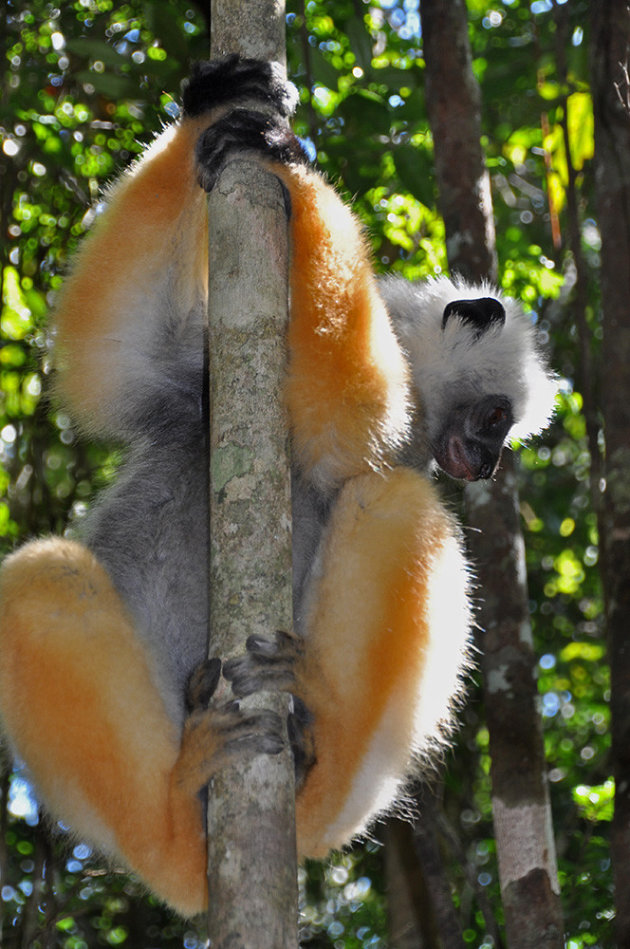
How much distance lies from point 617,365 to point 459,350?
2.31 feet

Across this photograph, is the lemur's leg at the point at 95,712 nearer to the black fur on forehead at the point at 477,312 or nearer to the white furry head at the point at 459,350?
the white furry head at the point at 459,350

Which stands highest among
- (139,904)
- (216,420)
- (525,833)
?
(216,420)

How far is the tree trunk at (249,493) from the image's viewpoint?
6.78 ft

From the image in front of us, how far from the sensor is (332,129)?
6.40 meters

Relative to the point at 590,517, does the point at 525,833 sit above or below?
above

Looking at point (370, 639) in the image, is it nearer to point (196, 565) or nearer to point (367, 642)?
point (367, 642)

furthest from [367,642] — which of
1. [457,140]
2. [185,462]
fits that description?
[457,140]

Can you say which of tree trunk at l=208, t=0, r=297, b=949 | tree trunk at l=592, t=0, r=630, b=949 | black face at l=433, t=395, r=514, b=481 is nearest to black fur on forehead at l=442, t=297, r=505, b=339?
black face at l=433, t=395, r=514, b=481

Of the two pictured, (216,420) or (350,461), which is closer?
(216,420)

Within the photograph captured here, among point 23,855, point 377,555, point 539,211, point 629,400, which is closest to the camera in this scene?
point 377,555

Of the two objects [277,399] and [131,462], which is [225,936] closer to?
[277,399]

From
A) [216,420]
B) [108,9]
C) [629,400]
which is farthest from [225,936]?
[108,9]

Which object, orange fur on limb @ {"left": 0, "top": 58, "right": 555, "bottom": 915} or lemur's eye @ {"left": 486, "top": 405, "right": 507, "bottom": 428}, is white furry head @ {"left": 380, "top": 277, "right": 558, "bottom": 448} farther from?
orange fur on limb @ {"left": 0, "top": 58, "right": 555, "bottom": 915}

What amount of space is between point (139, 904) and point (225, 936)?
18.4 feet
